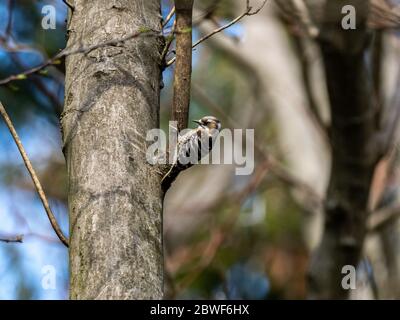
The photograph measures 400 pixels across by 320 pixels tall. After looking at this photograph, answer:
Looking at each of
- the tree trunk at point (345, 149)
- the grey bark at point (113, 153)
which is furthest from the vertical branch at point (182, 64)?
the tree trunk at point (345, 149)

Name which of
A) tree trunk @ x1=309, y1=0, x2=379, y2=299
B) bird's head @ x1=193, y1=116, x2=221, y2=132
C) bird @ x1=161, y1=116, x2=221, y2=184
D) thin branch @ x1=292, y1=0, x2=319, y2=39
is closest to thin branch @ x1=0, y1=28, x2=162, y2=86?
bird @ x1=161, y1=116, x2=221, y2=184

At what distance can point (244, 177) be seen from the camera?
8.55 meters

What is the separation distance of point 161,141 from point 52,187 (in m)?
4.55

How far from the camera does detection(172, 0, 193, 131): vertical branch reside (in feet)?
7.41

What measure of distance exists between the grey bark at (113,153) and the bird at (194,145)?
12cm

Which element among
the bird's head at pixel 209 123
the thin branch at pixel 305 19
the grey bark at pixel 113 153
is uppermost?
the thin branch at pixel 305 19

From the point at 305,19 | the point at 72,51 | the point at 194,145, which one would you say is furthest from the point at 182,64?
the point at 305,19

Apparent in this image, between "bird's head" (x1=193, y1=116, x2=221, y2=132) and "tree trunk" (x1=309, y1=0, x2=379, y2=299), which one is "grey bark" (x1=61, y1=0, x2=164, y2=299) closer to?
"bird's head" (x1=193, y1=116, x2=221, y2=132)

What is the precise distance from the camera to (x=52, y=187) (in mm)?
6578

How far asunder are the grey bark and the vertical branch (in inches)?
2.7

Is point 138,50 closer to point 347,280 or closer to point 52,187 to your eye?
point 347,280

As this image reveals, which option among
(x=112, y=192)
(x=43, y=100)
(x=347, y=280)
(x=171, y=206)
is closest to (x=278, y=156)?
(x=171, y=206)

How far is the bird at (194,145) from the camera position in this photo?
7.35 feet

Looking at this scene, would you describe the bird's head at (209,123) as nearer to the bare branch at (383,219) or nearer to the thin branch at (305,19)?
the thin branch at (305,19)
